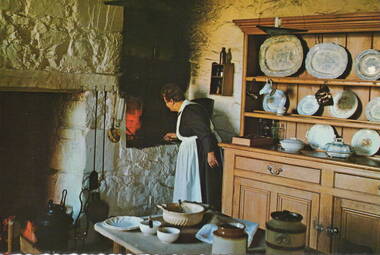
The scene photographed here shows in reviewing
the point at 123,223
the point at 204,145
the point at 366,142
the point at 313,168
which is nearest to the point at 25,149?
the point at 204,145

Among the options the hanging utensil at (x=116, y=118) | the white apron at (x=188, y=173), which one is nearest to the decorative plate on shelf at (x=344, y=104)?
the white apron at (x=188, y=173)

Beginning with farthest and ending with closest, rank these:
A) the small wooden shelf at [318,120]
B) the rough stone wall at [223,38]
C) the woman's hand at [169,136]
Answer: the woman's hand at [169,136], the rough stone wall at [223,38], the small wooden shelf at [318,120]

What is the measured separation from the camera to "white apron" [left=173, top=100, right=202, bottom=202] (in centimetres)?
392

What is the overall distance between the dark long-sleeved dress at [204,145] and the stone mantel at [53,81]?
2.16ft

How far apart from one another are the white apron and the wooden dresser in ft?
0.98

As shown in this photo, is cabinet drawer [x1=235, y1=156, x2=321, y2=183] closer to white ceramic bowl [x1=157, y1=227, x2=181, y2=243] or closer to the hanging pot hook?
the hanging pot hook

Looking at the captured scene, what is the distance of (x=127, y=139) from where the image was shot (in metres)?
3.89

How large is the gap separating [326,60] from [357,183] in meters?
0.99

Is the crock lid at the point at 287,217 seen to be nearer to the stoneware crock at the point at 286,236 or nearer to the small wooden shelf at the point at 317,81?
the stoneware crock at the point at 286,236

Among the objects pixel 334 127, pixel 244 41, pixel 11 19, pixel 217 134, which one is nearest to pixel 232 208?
pixel 217 134

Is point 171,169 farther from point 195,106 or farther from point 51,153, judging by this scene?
point 51,153

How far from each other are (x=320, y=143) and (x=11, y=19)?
2.37 meters

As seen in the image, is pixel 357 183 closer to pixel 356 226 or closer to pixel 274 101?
pixel 356 226

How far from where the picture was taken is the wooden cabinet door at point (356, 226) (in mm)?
3012
